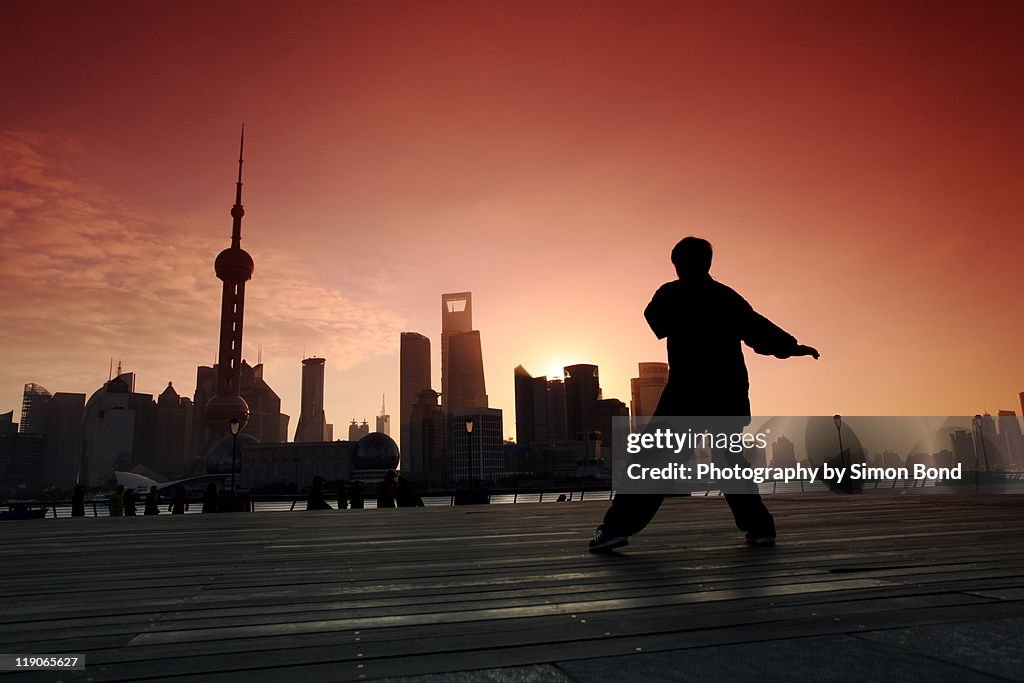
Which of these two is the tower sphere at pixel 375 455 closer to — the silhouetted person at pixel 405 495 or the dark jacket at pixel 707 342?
the silhouetted person at pixel 405 495

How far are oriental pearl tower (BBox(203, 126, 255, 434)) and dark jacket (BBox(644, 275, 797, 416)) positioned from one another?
15759 cm

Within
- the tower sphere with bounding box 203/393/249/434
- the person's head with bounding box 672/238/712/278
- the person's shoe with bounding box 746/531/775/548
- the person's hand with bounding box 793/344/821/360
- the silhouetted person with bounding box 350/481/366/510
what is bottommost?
the silhouetted person with bounding box 350/481/366/510

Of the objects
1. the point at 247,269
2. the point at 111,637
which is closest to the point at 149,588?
the point at 111,637

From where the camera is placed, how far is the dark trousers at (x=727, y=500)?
188 inches

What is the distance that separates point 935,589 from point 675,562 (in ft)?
5.00

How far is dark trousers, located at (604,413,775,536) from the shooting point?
479 centimetres

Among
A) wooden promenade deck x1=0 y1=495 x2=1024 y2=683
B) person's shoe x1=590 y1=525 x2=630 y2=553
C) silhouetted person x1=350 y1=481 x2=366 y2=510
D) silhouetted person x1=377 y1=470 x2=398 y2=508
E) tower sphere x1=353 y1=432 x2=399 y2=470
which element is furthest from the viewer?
tower sphere x1=353 y1=432 x2=399 y2=470

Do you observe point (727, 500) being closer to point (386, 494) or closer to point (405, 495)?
point (405, 495)

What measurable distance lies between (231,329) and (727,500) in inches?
6541

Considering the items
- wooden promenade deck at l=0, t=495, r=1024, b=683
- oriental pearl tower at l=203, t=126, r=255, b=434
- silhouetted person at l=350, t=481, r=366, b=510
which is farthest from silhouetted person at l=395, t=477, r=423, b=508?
oriental pearl tower at l=203, t=126, r=255, b=434

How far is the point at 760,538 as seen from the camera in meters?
5.04

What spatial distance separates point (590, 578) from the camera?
3596 mm

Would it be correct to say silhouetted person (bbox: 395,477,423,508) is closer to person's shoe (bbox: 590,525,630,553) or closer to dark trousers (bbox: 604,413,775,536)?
dark trousers (bbox: 604,413,775,536)

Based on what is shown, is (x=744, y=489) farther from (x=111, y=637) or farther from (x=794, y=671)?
(x=111, y=637)
